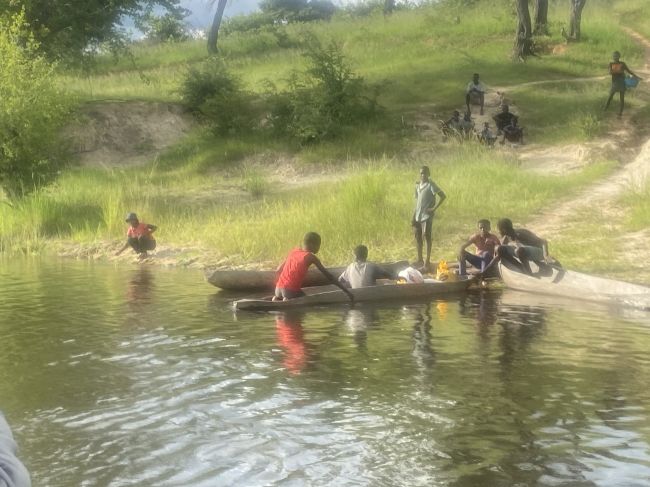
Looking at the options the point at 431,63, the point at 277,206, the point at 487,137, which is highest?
the point at 431,63

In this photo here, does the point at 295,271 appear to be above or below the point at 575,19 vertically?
below

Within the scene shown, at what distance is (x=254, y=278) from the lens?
629 inches

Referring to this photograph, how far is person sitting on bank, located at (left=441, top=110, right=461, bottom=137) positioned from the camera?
2917 cm

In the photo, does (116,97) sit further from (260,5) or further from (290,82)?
(260,5)

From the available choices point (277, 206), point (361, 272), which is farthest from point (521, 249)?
point (277, 206)

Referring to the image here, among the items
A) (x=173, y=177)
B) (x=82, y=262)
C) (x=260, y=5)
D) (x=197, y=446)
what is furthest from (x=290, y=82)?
(x=260, y=5)

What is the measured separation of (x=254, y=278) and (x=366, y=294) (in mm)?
2364

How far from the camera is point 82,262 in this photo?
21234mm

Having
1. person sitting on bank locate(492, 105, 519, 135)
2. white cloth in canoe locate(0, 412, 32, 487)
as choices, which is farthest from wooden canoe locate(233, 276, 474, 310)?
person sitting on bank locate(492, 105, 519, 135)

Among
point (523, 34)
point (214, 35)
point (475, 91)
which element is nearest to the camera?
point (475, 91)

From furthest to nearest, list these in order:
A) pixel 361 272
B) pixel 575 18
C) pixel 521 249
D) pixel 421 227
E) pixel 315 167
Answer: pixel 575 18
pixel 315 167
pixel 421 227
pixel 521 249
pixel 361 272

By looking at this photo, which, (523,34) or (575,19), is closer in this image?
(523,34)

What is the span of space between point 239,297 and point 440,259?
14.2ft

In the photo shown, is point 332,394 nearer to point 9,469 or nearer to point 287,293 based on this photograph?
point 287,293
